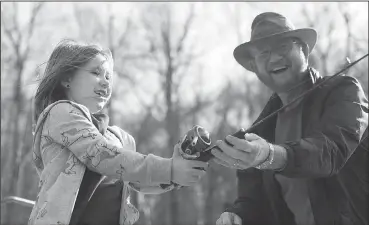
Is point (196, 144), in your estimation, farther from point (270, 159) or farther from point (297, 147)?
point (297, 147)

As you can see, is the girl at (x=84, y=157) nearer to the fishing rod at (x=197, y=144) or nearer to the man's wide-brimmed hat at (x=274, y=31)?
the fishing rod at (x=197, y=144)

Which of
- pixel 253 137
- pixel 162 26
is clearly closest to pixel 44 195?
pixel 253 137

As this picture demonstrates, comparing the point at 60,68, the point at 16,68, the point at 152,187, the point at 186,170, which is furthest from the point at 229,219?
the point at 16,68

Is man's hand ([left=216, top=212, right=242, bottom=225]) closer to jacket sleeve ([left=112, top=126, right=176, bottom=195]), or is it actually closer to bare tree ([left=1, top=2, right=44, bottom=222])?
jacket sleeve ([left=112, top=126, right=176, bottom=195])

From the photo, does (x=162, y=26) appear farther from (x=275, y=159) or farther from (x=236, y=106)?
(x=275, y=159)

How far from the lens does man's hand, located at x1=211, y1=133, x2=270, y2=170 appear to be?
221 centimetres

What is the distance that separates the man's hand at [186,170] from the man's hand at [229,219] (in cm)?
71

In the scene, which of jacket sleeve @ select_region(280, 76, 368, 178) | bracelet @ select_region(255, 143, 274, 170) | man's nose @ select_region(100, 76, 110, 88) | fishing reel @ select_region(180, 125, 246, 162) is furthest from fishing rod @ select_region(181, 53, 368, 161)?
man's nose @ select_region(100, 76, 110, 88)

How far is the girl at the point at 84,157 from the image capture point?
7.50ft

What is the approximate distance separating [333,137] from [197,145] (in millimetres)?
767

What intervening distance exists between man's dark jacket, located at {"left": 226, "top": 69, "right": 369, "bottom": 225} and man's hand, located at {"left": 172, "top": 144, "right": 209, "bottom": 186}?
0.46 meters

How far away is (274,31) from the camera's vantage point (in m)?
2.96

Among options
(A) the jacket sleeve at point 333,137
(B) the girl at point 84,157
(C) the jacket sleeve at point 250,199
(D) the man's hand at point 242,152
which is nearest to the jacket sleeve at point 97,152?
(B) the girl at point 84,157

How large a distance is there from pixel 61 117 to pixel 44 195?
0.39 metres
